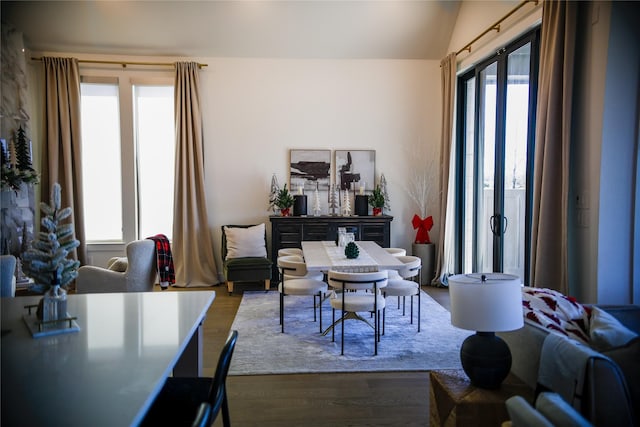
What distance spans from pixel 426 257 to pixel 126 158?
466 cm

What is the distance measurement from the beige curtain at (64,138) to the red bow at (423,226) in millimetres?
4797

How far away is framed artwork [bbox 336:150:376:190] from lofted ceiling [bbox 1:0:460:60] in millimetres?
1491

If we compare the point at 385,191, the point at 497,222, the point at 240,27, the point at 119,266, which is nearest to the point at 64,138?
the point at 119,266

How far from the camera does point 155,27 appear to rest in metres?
6.03

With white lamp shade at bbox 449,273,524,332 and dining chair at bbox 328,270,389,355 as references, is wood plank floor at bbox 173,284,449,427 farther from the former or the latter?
white lamp shade at bbox 449,273,524,332

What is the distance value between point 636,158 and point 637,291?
94 centimetres

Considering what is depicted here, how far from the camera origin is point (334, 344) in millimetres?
3873

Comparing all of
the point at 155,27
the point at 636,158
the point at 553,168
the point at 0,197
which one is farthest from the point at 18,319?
the point at 155,27

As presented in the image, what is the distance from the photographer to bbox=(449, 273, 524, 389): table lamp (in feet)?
5.99

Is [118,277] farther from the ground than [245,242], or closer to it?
closer to it

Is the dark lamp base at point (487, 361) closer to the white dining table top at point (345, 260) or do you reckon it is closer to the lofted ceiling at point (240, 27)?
the white dining table top at point (345, 260)

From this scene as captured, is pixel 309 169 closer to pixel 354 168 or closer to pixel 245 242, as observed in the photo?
pixel 354 168

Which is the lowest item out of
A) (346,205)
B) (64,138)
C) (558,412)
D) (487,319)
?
(558,412)

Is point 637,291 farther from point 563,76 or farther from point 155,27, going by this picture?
point 155,27
